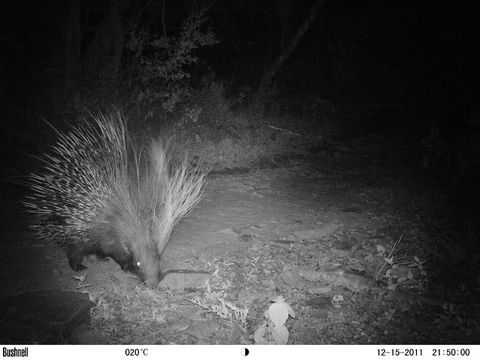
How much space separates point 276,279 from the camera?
490cm

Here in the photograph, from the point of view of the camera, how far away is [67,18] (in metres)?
11.0

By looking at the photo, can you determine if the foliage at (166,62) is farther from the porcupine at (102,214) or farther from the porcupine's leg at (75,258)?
the porcupine's leg at (75,258)

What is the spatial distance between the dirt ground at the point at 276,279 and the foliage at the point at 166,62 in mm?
4042

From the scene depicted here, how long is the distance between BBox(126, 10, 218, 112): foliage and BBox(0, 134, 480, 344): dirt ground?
13.3 feet

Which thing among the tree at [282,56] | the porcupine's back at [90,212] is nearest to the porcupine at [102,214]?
the porcupine's back at [90,212]

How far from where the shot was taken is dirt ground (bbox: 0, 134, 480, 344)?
4008 mm

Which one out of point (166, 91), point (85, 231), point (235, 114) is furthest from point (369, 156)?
point (85, 231)

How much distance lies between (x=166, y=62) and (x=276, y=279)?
7154mm
